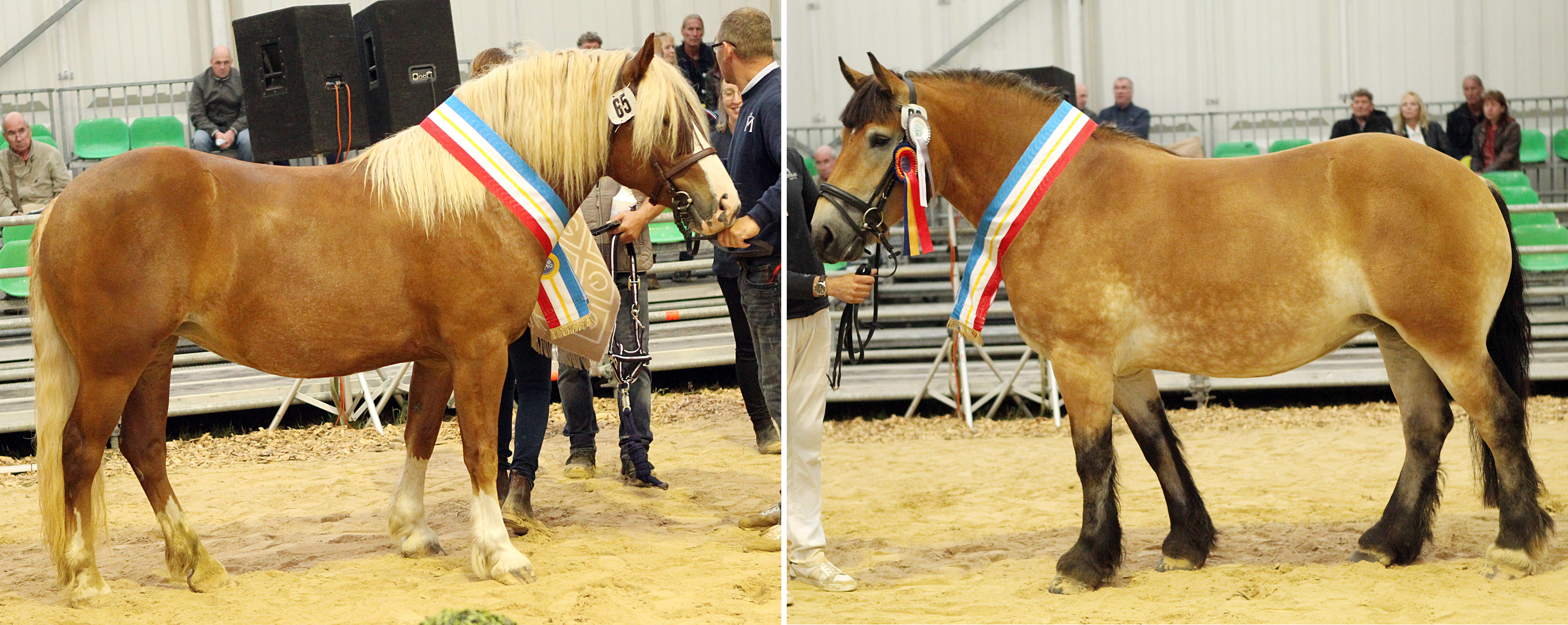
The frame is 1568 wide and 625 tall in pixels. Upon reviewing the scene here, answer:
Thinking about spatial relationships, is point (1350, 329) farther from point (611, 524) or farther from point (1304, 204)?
Result: point (611, 524)

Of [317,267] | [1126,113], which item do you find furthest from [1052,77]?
[317,267]

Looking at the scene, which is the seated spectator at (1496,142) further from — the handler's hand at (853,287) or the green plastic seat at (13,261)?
the green plastic seat at (13,261)

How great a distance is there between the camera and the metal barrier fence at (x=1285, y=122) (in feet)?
34.1

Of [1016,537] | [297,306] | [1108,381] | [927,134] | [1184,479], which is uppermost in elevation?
[927,134]

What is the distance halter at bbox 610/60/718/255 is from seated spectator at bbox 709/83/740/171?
0.73 m

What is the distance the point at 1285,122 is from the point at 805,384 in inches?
340

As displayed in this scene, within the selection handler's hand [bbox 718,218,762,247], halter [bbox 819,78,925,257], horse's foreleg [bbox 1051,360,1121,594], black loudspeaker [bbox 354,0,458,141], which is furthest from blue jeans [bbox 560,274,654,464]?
horse's foreleg [bbox 1051,360,1121,594]

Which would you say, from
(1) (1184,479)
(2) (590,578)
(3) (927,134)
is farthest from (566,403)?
(1) (1184,479)

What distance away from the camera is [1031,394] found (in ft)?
24.2

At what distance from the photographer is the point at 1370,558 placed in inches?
152

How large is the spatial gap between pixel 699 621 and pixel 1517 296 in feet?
9.46

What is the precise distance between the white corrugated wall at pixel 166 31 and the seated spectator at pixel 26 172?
5.75 feet

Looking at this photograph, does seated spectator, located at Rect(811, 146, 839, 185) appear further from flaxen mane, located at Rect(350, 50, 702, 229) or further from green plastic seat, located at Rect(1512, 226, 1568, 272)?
green plastic seat, located at Rect(1512, 226, 1568, 272)

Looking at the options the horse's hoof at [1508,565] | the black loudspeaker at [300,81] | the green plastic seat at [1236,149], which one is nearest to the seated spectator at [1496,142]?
the green plastic seat at [1236,149]
